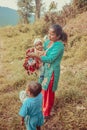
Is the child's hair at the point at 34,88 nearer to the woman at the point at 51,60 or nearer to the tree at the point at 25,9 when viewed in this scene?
the woman at the point at 51,60

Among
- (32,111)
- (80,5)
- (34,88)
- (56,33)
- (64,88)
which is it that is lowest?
(64,88)

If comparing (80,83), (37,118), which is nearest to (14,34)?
(80,83)

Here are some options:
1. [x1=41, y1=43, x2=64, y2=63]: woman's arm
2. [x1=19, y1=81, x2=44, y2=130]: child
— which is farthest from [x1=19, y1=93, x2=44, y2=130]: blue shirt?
[x1=41, y1=43, x2=64, y2=63]: woman's arm

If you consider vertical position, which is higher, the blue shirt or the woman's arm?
the woman's arm

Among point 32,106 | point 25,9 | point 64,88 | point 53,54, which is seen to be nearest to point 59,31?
point 53,54

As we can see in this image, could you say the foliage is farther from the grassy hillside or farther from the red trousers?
the red trousers

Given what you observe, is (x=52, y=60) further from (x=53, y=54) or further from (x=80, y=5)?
(x=80, y=5)

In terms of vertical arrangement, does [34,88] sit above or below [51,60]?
below

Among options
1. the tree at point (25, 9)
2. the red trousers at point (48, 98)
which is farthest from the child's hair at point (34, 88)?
the tree at point (25, 9)

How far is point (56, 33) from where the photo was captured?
16.7 ft

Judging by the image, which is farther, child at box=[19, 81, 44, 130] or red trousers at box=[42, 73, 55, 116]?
red trousers at box=[42, 73, 55, 116]

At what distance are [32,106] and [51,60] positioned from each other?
3.26ft

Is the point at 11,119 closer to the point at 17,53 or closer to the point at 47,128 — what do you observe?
the point at 47,128

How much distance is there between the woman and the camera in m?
5.08
